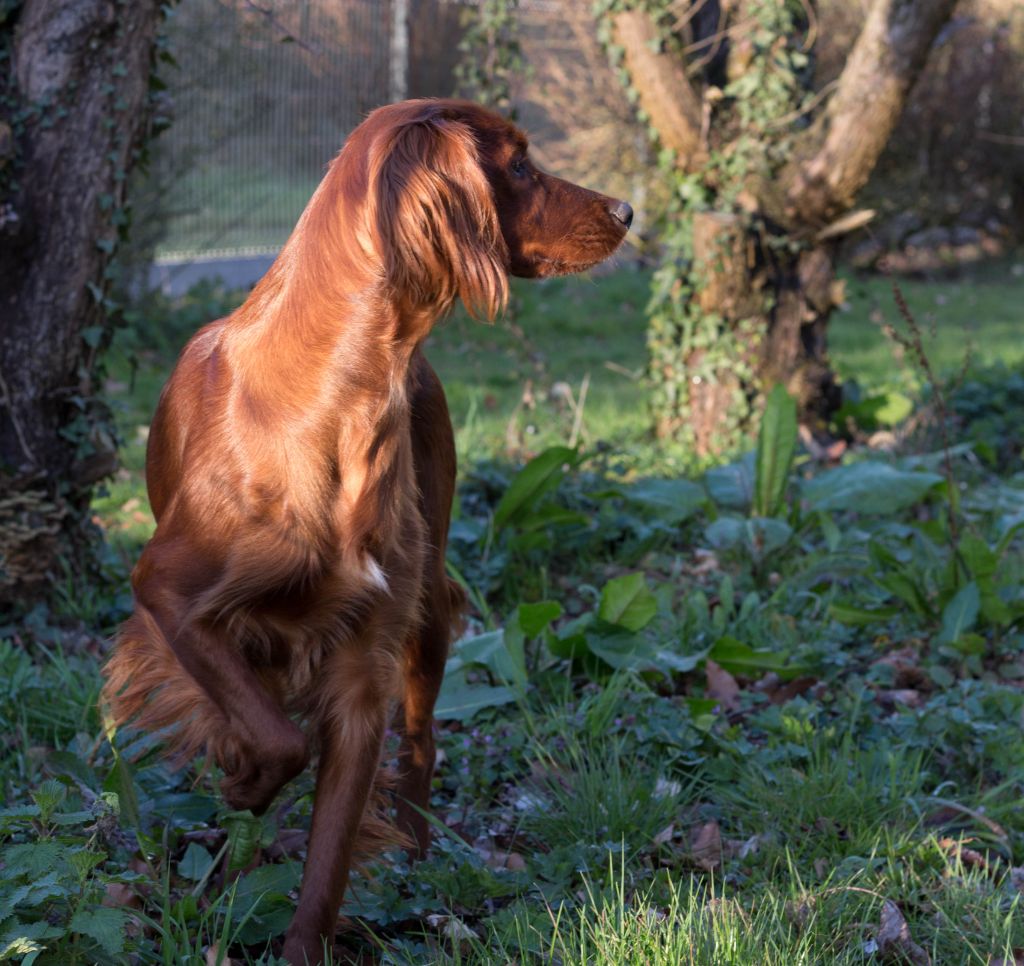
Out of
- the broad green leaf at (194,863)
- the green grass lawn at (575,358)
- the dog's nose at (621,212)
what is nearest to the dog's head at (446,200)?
the dog's nose at (621,212)

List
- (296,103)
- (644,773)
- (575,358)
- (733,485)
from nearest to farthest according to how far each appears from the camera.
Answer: (644,773) < (733,485) < (575,358) < (296,103)

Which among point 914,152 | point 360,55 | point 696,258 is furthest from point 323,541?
point 914,152

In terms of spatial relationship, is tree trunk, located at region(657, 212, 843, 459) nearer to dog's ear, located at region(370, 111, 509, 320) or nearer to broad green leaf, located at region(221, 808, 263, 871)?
dog's ear, located at region(370, 111, 509, 320)

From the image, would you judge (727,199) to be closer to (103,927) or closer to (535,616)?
(535,616)

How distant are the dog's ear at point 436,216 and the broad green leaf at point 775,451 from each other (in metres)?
2.24

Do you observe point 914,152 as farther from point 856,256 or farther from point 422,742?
point 422,742

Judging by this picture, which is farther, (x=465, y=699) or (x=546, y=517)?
(x=546, y=517)

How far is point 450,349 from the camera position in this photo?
8992mm

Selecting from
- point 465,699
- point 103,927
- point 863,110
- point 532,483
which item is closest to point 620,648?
point 465,699

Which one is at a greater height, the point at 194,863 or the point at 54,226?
the point at 54,226

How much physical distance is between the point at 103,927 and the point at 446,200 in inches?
49.6

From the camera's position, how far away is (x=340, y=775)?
2.25m

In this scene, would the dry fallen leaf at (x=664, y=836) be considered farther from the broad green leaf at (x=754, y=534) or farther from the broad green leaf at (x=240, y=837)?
the broad green leaf at (x=754, y=534)

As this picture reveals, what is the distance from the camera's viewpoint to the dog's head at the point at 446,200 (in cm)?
214
